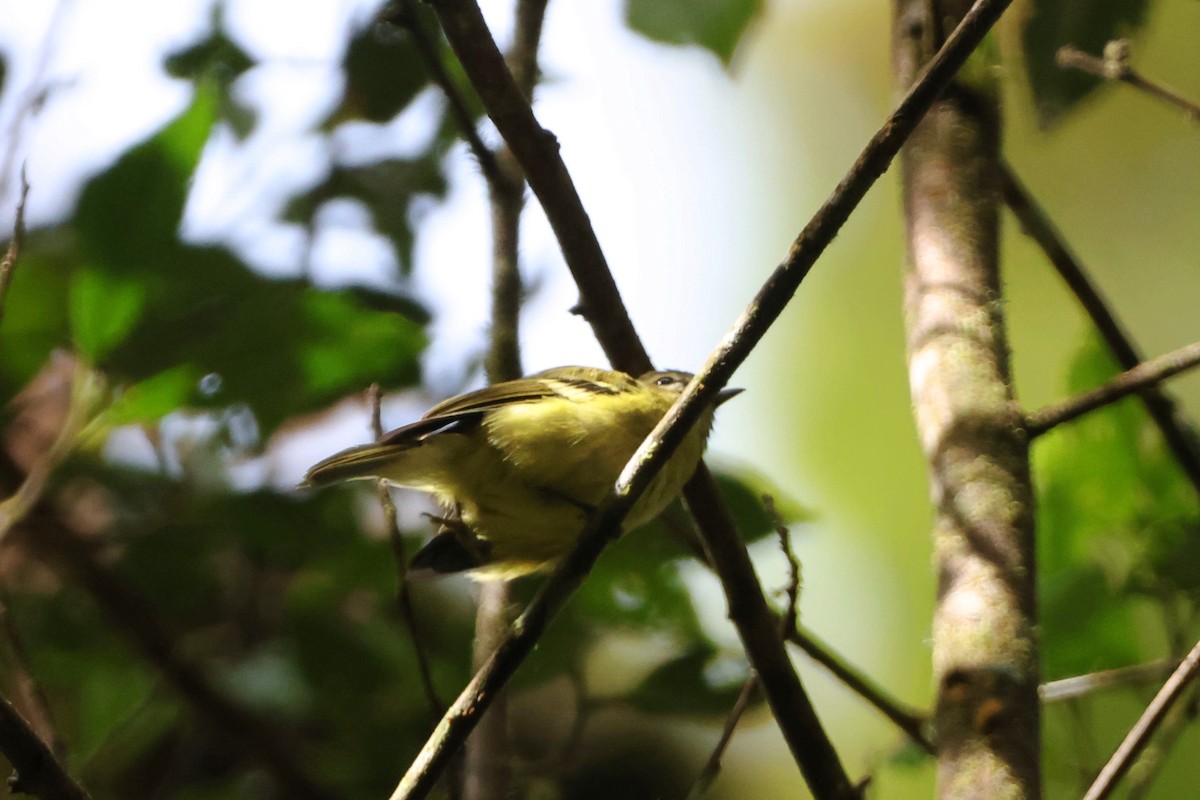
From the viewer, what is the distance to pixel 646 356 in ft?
4.51

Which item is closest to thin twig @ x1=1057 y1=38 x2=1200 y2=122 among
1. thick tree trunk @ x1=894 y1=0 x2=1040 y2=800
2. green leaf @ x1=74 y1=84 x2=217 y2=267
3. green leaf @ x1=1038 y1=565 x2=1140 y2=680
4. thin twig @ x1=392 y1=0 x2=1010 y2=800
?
thick tree trunk @ x1=894 y1=0 x2=1040 y2=800

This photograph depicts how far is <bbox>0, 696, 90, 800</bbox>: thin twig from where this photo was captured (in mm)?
915

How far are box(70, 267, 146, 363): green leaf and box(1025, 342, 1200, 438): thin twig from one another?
1.10 metres

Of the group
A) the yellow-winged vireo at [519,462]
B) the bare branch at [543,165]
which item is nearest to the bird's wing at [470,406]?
the yellow-winged vireo at [519,462]

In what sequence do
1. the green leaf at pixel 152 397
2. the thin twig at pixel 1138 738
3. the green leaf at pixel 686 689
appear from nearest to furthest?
the thin twig at pixel 1138 738 → the green leaf at pixel 152 397 → the green leaf at pixel 686 689

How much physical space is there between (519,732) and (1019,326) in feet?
4.73

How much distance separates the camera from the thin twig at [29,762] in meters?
0.92

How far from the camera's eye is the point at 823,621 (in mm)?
2580

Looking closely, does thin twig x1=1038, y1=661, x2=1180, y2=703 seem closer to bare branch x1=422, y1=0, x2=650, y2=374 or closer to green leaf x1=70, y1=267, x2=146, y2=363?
bare branch x1=422, y1=0, x2=650, y2=374

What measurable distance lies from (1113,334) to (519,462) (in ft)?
2.70

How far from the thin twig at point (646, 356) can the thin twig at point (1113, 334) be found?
1.52 feet

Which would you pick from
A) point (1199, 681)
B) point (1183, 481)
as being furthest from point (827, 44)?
point (1199, 681)

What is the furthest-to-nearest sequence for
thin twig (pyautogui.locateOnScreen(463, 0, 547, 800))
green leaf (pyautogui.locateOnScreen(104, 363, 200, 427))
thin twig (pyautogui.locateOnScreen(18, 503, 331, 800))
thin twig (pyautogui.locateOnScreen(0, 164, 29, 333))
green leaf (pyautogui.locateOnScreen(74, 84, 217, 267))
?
1. thin twig (pyautogui.locateOnScreen(18, 503, 331, 800))
2. thin twig (pyautogui.locateOnScreen(463, 0, 547, 800))
3. green leaf (pyautogui.locateOnScreen(104, 363, 200, 427))
4. green leaf (pyautogui.locateOnScreen(74, 84, 217, 267))
5. thin twig (pyautogui.locateOnScreen(0, 164, 29, 333))

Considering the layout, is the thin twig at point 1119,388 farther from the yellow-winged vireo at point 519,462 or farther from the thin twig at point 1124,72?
the yellow-winged vireo at point 519,462
